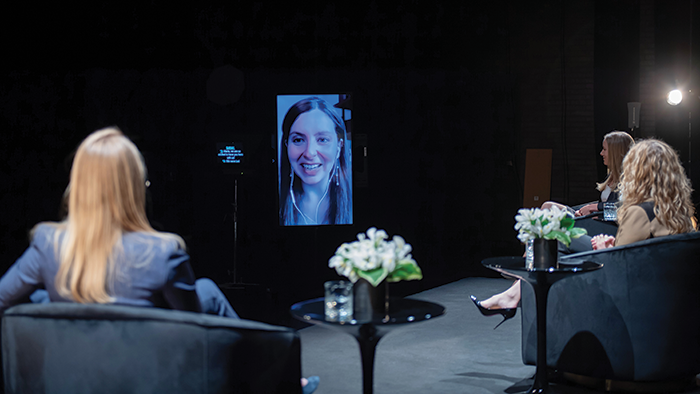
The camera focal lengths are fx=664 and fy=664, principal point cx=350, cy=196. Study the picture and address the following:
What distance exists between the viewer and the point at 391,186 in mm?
7562

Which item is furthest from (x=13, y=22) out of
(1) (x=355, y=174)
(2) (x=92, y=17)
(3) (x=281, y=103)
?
(1) (x=355, y=174)

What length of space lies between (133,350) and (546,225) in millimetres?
2034

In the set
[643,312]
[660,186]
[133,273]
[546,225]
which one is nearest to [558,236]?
[546,225]

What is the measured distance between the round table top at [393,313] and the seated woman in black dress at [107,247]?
17.1 inches

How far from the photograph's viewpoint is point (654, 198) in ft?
11.2

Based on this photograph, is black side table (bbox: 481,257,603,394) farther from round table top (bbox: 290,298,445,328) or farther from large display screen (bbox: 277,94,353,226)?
large display screen (bbox: 277,94,353,226)

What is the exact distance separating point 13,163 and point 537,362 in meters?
4.82

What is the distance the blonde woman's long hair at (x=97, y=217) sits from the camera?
1.92 m

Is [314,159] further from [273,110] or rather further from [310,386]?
[310,386]

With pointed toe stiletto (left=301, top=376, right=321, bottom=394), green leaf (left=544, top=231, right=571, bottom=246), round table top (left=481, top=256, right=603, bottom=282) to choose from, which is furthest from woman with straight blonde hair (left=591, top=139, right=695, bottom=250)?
pointed toe stiletto (left=301, top=376, right=321, bottom=394)

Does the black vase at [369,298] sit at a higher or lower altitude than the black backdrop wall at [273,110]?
lower

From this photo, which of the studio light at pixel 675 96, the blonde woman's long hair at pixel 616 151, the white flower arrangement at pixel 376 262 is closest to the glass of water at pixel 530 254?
the white flower arrangement at pixel 376 262

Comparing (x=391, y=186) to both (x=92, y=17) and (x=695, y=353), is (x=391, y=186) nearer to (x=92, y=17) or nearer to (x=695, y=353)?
(x=92, y=17)

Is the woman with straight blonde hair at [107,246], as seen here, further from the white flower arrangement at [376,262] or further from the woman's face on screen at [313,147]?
the woman's face on screen at [313,147]
